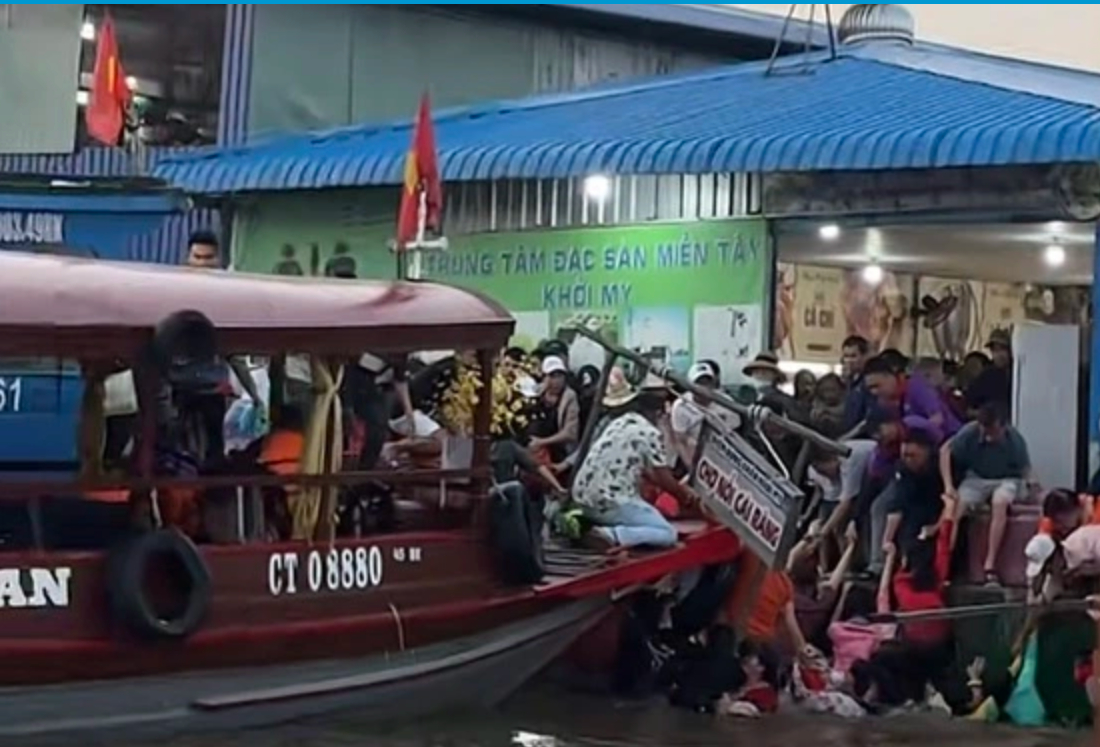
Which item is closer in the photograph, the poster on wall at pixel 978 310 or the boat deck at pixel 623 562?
the boat deck at pixel 623 562

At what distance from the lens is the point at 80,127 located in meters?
23.6

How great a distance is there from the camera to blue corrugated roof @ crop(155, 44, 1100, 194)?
13.9 meters

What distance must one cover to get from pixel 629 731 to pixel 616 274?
626cm

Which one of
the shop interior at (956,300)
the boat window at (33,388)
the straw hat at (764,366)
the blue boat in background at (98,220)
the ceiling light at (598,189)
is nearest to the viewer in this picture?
the boat window at (33,388)

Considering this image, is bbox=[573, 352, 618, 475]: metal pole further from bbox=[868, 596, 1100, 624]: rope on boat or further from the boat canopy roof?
bbox=[868, 596, 1100, 624]: rope on boat

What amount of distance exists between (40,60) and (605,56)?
6.74 metres

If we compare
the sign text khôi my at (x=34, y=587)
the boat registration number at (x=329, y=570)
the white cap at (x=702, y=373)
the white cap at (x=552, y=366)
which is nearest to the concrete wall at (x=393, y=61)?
the white cap at (x=552, y=366)

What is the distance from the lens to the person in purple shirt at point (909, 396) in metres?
13.7

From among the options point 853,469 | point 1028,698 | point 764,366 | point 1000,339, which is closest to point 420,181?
point 764,366

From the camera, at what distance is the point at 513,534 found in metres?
11.5

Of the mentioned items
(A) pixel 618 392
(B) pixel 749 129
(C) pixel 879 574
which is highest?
(B) pixel 749 129

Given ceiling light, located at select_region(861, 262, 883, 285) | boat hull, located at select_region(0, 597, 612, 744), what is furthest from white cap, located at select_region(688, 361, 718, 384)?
ceiling light, located at select_region(861, 262, 883, 285)

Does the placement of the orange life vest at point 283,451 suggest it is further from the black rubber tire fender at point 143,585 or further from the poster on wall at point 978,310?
the poster on wall at point 978,310

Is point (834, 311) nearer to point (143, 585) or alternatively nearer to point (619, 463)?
point (619, 463)
